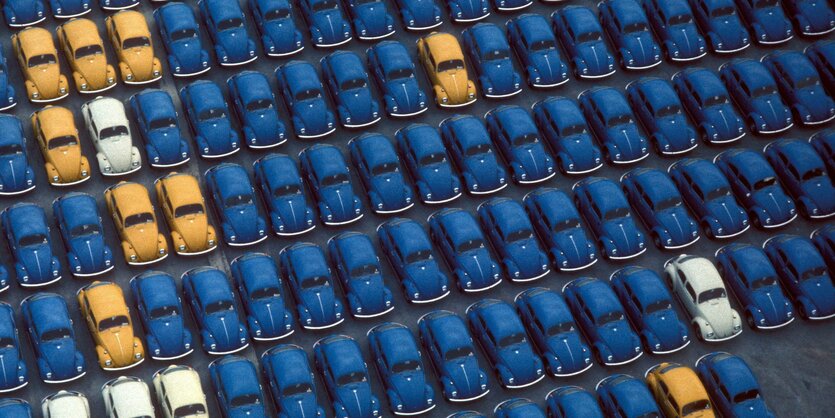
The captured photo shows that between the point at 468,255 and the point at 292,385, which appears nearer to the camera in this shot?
the point at 292,385

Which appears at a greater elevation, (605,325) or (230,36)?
(230,36)

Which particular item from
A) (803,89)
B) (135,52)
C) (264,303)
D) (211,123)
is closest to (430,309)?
(264,303)

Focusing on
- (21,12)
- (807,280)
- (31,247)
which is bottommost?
(807,280)

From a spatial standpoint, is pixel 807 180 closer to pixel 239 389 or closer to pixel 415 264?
pixel 415 264

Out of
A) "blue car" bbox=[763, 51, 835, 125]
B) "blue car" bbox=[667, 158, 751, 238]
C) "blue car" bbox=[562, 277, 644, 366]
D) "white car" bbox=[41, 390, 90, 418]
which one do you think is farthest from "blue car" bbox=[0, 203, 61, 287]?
"blue car" bbox=[763, 51, 835, 125]

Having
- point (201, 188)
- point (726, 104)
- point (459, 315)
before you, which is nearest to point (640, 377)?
point (459, 315)

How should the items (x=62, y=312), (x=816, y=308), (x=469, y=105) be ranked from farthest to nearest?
1. (x=469, y=105)
2. (x=816, y=308)
3. (x=62, y=312)

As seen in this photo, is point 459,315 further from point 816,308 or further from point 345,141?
point 816,308
